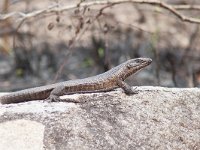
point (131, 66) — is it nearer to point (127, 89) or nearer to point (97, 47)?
point (127, 89)

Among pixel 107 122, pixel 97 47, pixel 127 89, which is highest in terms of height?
pixel 127 89

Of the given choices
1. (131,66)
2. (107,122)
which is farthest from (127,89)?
(107,122)

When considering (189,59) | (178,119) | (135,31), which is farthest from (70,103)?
(135,31)

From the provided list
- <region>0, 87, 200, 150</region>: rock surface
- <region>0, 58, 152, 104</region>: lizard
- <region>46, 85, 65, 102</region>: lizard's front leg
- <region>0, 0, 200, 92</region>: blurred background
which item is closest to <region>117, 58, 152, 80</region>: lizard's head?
<region>0, 58, 152, 104</region>: lizard

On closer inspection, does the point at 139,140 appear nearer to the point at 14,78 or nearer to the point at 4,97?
the point at 4,97

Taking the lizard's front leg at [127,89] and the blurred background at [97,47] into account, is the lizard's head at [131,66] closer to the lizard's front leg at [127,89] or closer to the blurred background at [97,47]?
the lizard's front leg at [127,89]

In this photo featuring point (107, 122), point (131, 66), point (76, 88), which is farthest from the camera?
point (131, 66)

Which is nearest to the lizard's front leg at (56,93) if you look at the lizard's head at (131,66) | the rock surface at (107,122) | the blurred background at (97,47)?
the rock surface at (107,122)

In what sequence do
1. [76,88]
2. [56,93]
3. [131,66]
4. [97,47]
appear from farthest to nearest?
[97,47] < [131,66] < [76,88] < [56,93]
